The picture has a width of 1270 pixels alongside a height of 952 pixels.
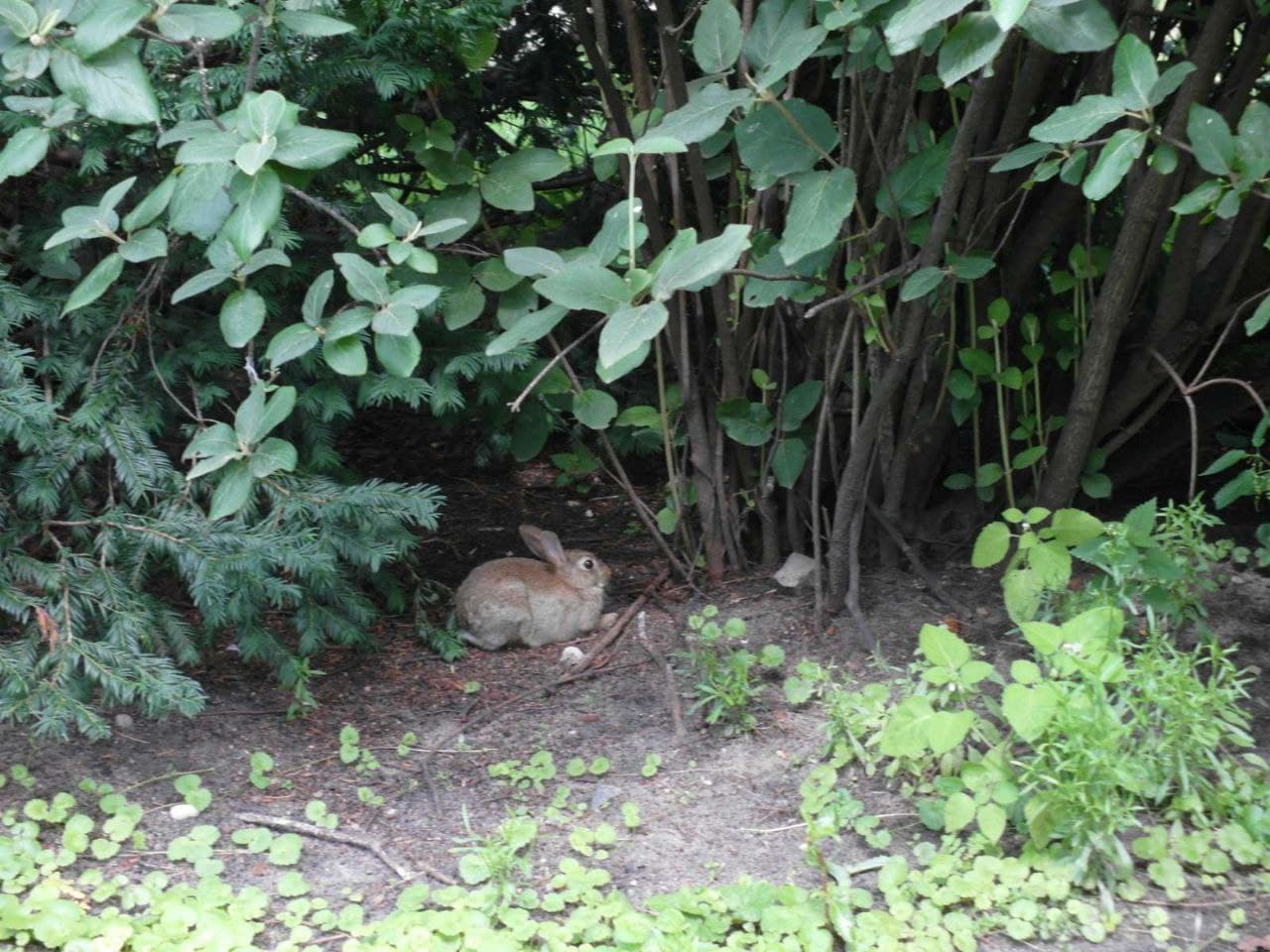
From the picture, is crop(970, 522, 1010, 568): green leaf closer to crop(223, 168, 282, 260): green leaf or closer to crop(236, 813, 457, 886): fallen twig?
crop(236, 813, 457, 886): fallen twig

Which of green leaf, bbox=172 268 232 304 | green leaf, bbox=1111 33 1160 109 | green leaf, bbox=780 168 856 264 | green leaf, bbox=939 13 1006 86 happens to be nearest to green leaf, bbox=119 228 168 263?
green leaf, bbox=172 268 232 304

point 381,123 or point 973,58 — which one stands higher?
point 973,58

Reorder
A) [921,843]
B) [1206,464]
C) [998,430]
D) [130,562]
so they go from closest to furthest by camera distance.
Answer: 1. [921,843]
2. [130,562]
3. [998,430]
4. [1206,464]

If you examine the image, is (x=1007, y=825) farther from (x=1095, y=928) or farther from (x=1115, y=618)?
(x=1115, y=618)

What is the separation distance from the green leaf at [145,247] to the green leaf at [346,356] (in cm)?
40

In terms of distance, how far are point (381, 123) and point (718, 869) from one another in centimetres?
235

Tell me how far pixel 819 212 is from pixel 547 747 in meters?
1.59

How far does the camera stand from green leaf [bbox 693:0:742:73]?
3053mm

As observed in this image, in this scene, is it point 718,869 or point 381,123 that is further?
point 381,123

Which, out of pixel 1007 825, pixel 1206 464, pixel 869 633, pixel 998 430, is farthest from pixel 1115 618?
pixel 1206 464

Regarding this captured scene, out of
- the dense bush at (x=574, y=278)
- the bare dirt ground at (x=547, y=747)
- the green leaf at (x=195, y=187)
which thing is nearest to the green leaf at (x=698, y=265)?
the dense bush at (x=574, y=278)

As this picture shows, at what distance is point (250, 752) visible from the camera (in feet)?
11.8

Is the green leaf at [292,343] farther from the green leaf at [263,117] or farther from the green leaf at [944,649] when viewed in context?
the green leaf at [944,649]

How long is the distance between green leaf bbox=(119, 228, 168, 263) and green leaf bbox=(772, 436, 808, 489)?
6.18ft
